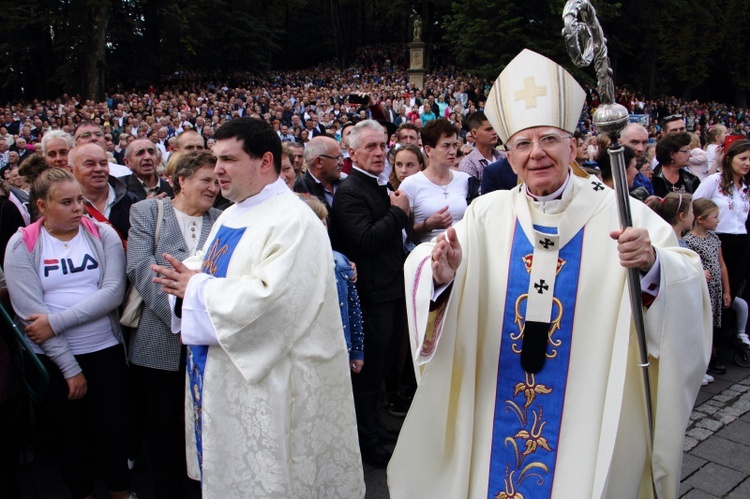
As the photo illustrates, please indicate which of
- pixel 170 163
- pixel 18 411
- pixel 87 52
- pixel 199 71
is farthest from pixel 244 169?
pixel 199 71

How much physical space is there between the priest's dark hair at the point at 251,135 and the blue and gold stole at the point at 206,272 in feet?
1.11

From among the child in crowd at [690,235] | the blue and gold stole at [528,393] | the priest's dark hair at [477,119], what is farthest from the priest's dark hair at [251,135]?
the child in crowd at [690,235]

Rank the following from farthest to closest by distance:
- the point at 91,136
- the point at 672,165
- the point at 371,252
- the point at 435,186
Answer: the point at 672,165 < the point at 91,136 < the point at 435,186 < the point at 371,252

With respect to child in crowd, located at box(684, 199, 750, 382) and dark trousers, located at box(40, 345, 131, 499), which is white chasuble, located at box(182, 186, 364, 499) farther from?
child in crowd, located at box(684, 199, 750, 382)

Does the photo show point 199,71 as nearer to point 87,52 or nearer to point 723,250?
point 87,52

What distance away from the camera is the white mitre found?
235cm

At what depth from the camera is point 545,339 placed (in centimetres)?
228

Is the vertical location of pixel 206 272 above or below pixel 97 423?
above

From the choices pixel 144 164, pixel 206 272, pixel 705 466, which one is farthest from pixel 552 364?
pixel 144 164

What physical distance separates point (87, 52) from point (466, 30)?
1831 cm

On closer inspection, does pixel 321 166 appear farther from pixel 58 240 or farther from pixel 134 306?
pixel 58 240

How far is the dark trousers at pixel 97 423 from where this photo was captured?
3230mm

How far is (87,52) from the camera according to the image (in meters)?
27.5

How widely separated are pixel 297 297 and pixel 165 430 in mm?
1292
